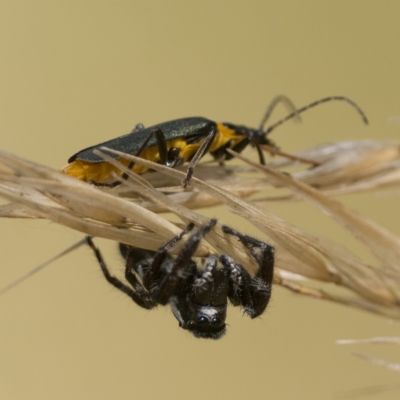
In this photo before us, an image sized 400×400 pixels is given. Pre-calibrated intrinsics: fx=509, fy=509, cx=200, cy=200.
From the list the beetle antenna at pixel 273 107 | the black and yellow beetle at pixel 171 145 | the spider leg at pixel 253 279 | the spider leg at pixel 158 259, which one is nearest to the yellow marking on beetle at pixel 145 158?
the black and yellow beetle at pixel 171 145

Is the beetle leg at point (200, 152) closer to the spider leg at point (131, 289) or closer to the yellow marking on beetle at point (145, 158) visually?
the yellow marking on beetle at point (145, 158)

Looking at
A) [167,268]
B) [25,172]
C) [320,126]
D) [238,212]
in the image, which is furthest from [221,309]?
[320,126]

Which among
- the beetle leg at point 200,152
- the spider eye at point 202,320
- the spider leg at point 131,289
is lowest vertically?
the spider eye at point 202,320

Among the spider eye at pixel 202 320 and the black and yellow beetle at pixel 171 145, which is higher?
the black and yellow beetle at pixel 171 145

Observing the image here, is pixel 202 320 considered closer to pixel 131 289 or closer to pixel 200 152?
pixel 131 289

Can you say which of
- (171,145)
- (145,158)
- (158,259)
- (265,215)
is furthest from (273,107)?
(265,215)

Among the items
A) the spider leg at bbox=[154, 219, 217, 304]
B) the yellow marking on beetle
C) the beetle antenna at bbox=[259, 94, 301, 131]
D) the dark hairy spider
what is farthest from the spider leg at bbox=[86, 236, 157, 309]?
the beetle antenna at bbox=[259, 94, 301, 131]

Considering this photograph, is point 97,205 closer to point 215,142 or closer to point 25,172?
point 25,172
